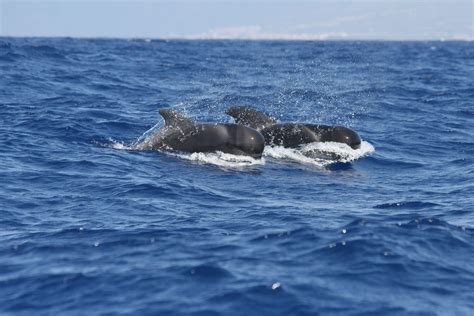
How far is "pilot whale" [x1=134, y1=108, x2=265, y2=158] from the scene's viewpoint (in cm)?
2098

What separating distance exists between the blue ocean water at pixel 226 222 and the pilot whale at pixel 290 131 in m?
0.71

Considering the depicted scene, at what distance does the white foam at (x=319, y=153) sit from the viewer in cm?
2166

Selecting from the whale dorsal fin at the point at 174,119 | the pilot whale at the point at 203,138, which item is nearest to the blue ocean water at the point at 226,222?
the pilot whale at the point at 203,138

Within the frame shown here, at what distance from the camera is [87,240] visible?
13.1m

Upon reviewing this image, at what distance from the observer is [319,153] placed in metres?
22.2

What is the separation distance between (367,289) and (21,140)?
572 inches

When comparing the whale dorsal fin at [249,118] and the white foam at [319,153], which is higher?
the whale dorsal fin at [249,118]

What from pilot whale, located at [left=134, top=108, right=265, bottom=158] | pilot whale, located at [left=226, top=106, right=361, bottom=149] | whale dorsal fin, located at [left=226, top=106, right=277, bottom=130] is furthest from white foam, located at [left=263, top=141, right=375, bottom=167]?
pilot whale, located at [left=134, top=108, right=265, bottom=158]

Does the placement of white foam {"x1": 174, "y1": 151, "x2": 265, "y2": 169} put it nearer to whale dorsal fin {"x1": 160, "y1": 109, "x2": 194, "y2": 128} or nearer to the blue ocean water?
the blue ocean water

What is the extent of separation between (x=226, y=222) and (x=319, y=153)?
27.2 feet

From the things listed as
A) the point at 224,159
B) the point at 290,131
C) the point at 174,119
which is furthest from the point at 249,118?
the point at 224,159

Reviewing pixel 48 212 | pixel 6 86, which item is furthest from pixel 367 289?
pixel 6 86

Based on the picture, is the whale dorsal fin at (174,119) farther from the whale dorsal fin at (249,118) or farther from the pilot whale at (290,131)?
the whale dorsal fin at (249,118)

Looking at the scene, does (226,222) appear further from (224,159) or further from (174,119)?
(174,119)
